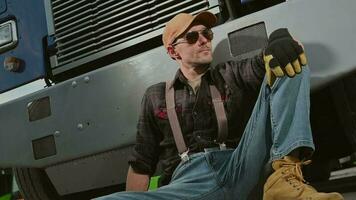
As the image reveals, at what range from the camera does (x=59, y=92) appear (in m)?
2.28

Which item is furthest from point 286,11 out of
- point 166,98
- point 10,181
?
point 10,181

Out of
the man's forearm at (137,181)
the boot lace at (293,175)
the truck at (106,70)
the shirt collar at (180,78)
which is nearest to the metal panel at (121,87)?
the truck at (106,70)

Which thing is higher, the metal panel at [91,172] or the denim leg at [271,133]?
the denim leg at [271,133]

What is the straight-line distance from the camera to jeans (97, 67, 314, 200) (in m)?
1.48

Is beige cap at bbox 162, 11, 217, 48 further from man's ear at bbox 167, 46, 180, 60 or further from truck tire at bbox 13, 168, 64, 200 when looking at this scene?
truck tire at bbox 13, 168, 64, 200

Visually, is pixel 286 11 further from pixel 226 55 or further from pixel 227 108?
pixel 227 108

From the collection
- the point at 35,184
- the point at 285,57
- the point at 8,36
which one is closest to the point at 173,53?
the point at 285,57

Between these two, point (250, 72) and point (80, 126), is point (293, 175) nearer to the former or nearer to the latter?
point (250, 72)

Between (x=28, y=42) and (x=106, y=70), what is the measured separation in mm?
591

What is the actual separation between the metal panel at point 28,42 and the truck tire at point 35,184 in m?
Result: 0.47

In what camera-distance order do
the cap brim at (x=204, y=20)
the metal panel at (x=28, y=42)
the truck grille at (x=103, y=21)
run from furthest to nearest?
the metal panel at (x=28, y=42) < the truck grille at (x=103, y=21) < the cap brim at (x=204, y=20)

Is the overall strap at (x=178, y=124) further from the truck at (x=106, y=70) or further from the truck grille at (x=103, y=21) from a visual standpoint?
the truck grille at (x=103, y=21)

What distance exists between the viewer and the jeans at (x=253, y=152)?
148 centimetres

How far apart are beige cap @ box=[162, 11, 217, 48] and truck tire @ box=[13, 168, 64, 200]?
1160mm
